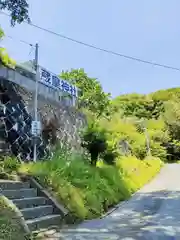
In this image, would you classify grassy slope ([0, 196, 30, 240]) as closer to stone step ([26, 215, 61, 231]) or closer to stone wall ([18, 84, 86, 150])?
stone step ([26, 215, 61, 231])

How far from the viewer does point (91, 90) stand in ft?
86.4

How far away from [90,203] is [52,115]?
5971mm

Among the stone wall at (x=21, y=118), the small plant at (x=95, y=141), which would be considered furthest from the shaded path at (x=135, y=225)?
the stone wall at (x=21, y=118)

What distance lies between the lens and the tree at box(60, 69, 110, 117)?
25719mm

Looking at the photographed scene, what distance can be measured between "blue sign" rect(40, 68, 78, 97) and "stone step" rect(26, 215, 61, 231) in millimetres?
7183

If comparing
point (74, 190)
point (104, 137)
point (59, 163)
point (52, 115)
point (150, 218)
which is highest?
point (52, 115)

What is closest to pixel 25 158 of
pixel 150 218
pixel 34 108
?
pixel 34 108

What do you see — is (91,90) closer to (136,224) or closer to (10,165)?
(10,165)

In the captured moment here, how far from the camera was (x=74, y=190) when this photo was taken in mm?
8680

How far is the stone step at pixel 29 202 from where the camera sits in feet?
23.2

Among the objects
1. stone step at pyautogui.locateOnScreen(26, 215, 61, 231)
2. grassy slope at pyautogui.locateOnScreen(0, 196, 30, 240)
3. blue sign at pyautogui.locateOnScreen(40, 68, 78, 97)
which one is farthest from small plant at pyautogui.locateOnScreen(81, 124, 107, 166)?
grassy slope at pyautogui.locateOnScreen(0, 196, 30, 240)

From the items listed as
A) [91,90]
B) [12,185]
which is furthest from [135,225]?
[91,90]

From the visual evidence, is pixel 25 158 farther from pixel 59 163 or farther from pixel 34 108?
pixel 59 163

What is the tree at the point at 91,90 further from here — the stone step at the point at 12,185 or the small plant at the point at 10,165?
the stone step at the point at 12,185
